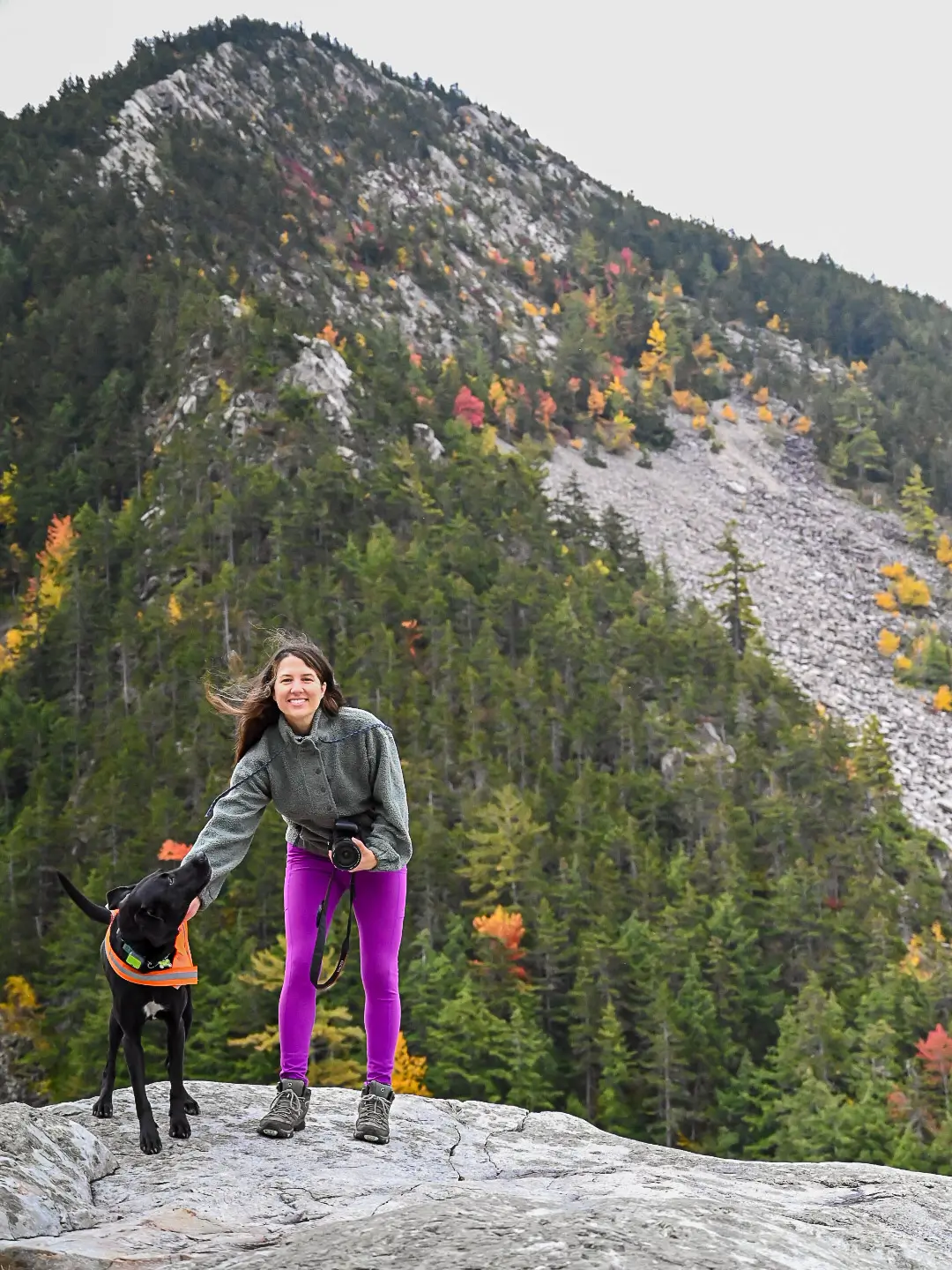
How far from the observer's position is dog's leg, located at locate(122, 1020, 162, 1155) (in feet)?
15.2

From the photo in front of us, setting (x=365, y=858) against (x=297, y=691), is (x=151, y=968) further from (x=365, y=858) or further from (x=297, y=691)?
(x=297, y=691)

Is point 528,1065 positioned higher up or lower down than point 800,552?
lower down

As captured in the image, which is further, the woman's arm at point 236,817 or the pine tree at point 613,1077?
the pine tree at point 613,1077

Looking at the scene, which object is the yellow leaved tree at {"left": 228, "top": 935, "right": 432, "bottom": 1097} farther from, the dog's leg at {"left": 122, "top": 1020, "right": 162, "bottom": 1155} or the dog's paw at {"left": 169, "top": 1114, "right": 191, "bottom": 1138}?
the dog's leg at {"left": 122, "top": 1020, "right": 162, "bottom": 1155}

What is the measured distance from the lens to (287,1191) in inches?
174

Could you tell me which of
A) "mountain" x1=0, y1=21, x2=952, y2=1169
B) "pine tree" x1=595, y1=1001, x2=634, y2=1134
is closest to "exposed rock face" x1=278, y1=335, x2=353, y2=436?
"mountain" x1=0, y1=21, x2=952, y2=1169

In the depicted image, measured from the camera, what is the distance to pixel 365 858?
4.77m

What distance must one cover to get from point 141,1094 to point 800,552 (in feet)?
220

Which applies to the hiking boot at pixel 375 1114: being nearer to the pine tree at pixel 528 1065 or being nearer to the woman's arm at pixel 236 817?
the woman's arm at pixel 236 817

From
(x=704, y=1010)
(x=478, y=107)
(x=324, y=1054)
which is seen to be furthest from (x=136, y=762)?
(x=478, y=107)

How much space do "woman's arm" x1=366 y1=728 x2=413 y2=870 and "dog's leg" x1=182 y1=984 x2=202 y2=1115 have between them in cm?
115

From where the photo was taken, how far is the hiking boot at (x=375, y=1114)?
5195 mm

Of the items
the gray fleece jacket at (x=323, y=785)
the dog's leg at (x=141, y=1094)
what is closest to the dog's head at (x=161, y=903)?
the gray fleece jacket at (x=323, y=785)

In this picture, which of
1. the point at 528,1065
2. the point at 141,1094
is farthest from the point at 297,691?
the point at 528,1065
